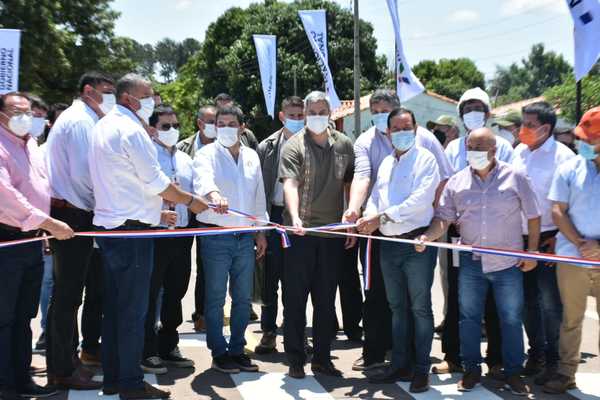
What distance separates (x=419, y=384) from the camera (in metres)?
5.38

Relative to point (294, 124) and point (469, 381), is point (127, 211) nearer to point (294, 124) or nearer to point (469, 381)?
point (294, 124)

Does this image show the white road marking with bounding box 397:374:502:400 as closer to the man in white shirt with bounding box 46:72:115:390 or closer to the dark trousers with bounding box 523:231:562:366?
the dark trousers with bounding box 523:231:562:366

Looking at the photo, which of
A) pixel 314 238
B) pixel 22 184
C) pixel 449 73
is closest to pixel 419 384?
pixel 314 238

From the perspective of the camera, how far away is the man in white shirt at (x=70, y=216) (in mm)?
5270

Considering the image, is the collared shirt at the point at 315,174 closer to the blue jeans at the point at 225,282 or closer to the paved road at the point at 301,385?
the blue jeans at the point at 225,282

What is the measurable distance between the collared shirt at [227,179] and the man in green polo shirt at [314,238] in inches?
15.5

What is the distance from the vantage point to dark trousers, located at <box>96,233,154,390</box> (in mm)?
5016

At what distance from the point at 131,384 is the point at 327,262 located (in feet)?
6.26

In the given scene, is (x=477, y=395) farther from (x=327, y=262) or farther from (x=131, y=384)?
(x=131, y=384)

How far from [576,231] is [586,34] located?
3.78m

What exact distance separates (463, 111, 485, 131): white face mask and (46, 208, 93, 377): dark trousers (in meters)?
3.42

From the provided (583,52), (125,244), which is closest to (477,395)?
(125,244)

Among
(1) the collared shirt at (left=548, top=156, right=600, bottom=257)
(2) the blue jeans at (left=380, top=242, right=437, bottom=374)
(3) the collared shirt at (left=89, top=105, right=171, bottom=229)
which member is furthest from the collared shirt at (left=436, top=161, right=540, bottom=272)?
(3) the collared shirt at (left=89, top=105, right=171, bottom=229)

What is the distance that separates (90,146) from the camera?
5.10 m
